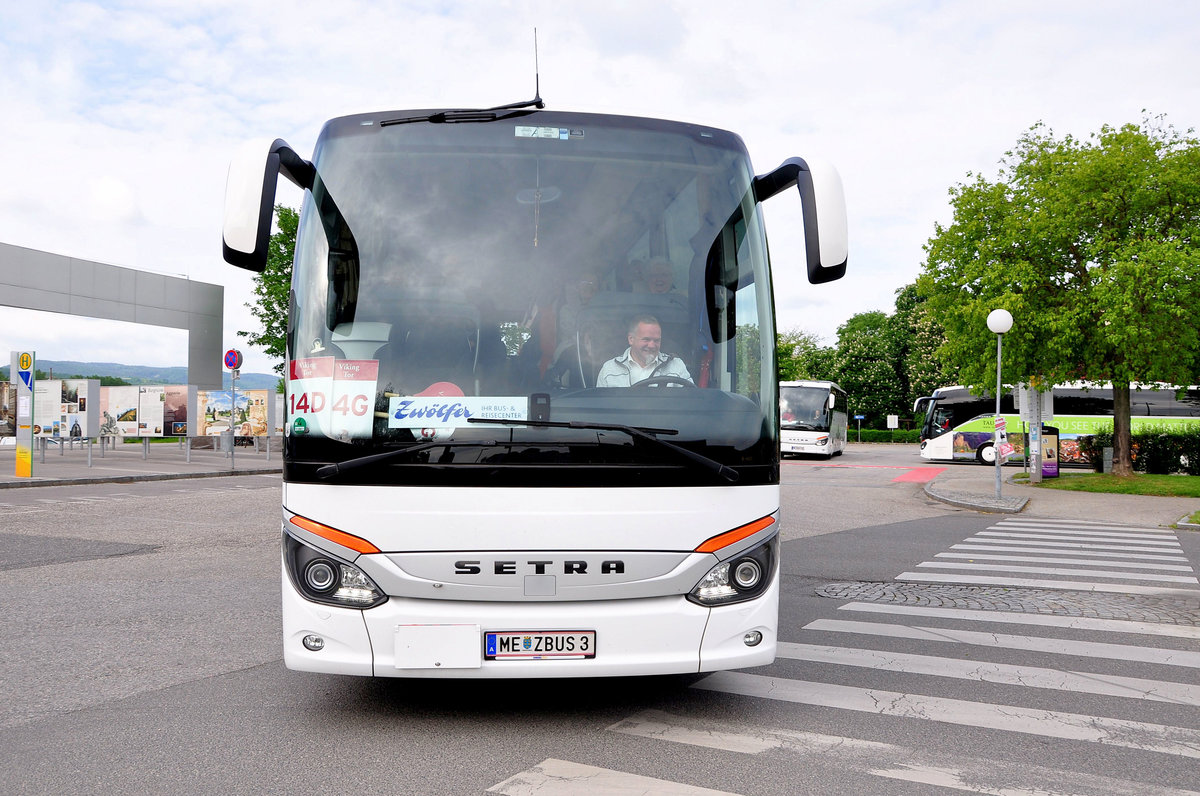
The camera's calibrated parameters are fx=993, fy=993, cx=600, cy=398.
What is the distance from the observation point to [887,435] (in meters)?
68.6

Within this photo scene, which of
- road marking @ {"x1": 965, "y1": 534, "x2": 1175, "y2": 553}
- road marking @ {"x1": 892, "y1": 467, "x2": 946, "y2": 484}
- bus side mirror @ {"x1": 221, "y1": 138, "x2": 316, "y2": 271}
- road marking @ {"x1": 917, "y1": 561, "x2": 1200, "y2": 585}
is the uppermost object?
bus side mirror @ {"x1": 221, "y1": 138, "x2": 316, "y2": 271}

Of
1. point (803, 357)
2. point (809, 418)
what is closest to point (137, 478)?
point (809, 418)

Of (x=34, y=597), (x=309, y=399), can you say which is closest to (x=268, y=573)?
(x=34, y=597)

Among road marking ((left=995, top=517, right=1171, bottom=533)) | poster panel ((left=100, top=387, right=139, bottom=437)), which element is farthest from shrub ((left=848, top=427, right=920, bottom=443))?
road marking ((left=995, top=517, right=1171, bottom=533))

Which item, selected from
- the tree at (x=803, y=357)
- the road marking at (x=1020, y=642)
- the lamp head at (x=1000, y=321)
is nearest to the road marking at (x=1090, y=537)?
the lamp head at (x=1000, y=321)

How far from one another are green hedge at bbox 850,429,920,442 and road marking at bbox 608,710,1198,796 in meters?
65.1

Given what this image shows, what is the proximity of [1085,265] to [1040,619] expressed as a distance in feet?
60.1

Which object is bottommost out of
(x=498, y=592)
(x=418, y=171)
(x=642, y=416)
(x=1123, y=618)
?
(x=1123, y=618)

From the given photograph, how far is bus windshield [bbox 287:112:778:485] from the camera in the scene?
428 centimetres

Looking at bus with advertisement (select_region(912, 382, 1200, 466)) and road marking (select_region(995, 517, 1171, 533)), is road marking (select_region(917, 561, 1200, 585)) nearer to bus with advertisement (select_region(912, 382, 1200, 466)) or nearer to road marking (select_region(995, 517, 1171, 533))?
road marking (select_region(995, 517, 1171, 533))

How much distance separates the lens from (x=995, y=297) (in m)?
23.0

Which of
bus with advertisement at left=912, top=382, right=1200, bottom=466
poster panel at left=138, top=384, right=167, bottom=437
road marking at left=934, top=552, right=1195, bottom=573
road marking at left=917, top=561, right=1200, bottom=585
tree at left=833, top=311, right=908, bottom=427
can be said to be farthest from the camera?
tree at left=833, top=311, right=908, bottom=427

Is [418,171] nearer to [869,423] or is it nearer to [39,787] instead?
[39,787]

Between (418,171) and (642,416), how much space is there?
1.57m
